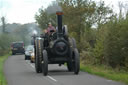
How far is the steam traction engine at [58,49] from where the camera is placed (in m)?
19.8

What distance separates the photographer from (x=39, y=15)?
183 ft

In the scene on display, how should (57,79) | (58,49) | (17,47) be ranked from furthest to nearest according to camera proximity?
(17,47), (58,49), (57,79)

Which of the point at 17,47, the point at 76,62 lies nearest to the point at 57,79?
the point at 76,62

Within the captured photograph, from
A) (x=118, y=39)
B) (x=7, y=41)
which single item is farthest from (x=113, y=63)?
(x=7, y=41)

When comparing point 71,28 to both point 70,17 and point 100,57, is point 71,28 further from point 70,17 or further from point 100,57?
point 100,57

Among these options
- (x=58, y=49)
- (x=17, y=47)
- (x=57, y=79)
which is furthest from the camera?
(x=17, y=47)

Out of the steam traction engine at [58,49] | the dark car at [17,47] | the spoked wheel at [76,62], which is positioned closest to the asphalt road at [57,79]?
the spoked wheel at [76,62]

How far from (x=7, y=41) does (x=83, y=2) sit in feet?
112

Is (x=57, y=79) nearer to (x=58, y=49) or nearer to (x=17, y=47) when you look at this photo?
(x=58, y=49)

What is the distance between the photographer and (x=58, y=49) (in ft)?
65.3

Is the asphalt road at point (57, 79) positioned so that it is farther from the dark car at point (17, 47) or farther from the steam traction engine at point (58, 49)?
the dark car at point (17, 47)

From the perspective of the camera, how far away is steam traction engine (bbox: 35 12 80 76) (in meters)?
19.8

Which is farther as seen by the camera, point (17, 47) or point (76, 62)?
point (17, 47)

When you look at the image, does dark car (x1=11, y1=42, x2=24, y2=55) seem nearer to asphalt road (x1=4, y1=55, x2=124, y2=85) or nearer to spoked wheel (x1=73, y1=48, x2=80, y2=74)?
asphalt road (x1=4, y1=55, x2=124, y2=85)
